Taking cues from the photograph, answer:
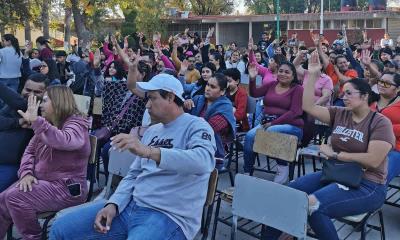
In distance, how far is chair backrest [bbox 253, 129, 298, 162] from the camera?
415 centimetres

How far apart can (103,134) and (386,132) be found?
3190 millimetres

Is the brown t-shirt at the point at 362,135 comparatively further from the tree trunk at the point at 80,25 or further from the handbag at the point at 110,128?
the tree trunk at the point at 80,25

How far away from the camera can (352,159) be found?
132 inches

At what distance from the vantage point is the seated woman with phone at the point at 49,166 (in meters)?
3.27

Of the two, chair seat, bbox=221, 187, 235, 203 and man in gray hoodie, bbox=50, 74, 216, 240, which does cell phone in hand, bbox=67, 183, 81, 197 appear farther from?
chair seat, bbox=221, 187, 235, 203

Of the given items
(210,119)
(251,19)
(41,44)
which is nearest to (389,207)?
(210,119)

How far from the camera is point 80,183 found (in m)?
3.51

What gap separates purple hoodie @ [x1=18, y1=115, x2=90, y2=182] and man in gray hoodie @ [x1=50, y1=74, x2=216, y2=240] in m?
0.62

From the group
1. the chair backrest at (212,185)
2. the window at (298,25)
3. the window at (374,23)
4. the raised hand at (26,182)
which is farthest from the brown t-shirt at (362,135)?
the window at (298,25)

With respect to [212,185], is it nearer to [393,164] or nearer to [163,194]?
[163,194]

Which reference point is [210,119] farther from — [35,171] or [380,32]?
[380,32]

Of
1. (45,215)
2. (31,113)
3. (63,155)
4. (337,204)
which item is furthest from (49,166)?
(337,204)

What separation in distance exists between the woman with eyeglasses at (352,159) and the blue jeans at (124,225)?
102 cm

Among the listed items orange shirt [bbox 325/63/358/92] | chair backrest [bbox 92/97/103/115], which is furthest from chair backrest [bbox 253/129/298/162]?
orange shirt [bbox 325/63/358/92]
